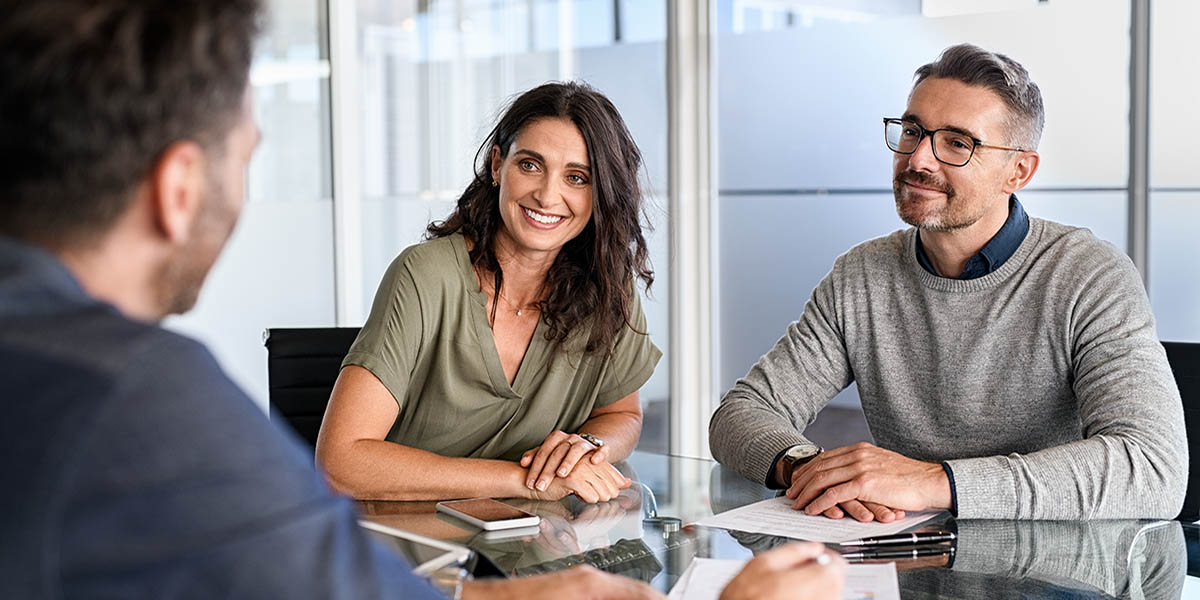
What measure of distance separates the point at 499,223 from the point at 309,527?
170cm

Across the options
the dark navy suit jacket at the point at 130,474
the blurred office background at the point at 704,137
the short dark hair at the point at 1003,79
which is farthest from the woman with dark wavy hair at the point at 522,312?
the blurred office background at the point at 704,137

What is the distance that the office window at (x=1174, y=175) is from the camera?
3436mm

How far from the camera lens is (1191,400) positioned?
2.16m

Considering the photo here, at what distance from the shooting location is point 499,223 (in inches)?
95.9

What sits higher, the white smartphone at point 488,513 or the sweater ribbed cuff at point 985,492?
the sweater ribbed cuff at point 985,492

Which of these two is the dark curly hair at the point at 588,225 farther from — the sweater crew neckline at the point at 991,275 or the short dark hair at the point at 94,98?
the short dark hair at the point at 94,98

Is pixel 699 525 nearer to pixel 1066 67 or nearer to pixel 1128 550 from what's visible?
pixel 1128 550

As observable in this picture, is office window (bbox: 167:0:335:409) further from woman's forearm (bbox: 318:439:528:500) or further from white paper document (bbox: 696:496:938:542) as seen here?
white paper document (bbox: 696:496:938:542)

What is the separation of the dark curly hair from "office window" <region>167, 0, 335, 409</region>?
5.26ft

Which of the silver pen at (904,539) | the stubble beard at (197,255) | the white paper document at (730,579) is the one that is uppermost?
the stubble beard at (197,255)

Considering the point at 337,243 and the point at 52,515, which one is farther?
the point at 337,243

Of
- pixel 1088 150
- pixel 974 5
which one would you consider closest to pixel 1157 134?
pixel 1088 150

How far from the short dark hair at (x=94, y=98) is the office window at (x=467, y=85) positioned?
10.7ft

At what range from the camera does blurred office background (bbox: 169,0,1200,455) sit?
142 inches
